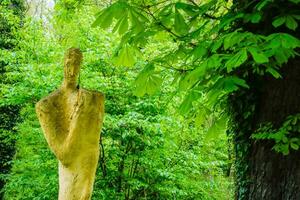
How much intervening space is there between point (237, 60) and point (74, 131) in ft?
5.69

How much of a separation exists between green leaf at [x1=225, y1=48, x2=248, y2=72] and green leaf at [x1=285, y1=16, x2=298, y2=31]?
1.40 ft

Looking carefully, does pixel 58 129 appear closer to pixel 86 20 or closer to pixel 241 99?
pixel 241 99

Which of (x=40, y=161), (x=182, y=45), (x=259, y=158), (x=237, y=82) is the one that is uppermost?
(x=182, y=45)

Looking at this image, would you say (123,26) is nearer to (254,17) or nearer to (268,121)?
(254,17)

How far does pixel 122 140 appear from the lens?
1005 centimetres

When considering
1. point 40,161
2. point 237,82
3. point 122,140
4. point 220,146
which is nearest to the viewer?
point 237,82

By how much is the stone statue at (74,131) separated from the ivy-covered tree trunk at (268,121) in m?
1.23

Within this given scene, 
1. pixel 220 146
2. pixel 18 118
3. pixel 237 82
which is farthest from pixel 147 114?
A: pixel 237 82

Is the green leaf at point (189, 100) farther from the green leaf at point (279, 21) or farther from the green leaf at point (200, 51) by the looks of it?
the green leaf at point (279, 21)

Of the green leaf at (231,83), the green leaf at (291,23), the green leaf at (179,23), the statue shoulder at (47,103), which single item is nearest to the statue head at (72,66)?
the statue shoulder at (47,103)

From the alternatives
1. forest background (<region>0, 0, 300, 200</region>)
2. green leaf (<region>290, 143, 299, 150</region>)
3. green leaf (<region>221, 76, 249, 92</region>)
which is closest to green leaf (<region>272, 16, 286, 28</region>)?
forest background (<region>0, 0, 300, 200</region>)

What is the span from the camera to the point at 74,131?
3.49 meters

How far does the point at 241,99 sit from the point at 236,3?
2.51 ft

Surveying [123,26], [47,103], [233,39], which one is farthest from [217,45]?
[47,103]
